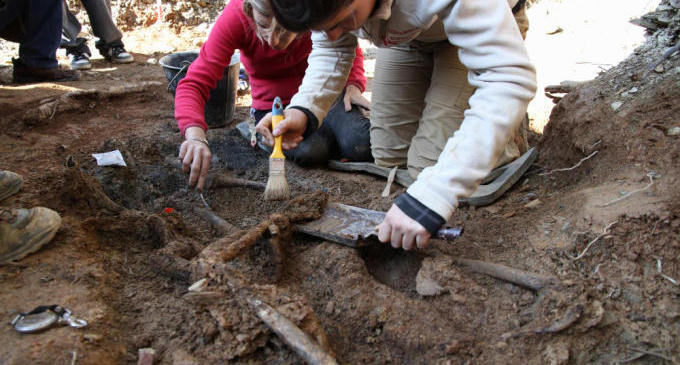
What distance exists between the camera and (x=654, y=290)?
57.6 inches

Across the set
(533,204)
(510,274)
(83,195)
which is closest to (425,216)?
(510,274)

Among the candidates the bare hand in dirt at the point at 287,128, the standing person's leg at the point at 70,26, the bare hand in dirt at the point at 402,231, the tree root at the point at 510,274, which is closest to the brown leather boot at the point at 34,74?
the standing person's leg at the point at 70,26

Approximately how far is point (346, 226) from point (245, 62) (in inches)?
65.5

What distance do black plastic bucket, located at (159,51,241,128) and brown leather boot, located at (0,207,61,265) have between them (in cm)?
191

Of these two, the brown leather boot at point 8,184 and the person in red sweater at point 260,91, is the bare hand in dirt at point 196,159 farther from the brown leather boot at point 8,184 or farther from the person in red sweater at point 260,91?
the brown leather boot at point 8,184

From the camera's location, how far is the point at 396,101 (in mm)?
2871

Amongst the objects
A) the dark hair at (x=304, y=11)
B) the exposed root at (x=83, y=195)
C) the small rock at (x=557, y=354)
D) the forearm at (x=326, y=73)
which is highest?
the dark hair at (x=304, y=11)

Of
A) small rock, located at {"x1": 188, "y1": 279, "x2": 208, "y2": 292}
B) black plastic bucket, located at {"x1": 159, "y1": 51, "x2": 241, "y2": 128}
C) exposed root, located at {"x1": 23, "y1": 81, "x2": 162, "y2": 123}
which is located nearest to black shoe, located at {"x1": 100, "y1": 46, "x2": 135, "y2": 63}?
exposed root, located at {"x1": 23, "y1": 81, "x2": 162, "y2": 123}

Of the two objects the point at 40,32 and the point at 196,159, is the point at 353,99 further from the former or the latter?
the point at 40,32

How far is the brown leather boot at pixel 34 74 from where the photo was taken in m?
4.13

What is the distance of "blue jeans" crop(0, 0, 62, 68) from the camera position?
3.95m

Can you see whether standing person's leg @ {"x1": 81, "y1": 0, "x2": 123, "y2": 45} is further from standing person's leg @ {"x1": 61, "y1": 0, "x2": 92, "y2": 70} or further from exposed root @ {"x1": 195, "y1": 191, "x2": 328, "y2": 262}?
exposed root @ {"x1": 195, "y1": 191, "x2": 328, "y2": 262}

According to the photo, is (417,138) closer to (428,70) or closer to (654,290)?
(428,70)

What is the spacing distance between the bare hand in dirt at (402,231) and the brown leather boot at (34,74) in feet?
13.8
